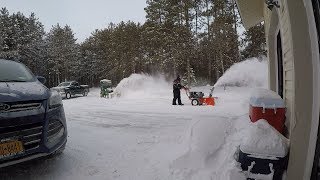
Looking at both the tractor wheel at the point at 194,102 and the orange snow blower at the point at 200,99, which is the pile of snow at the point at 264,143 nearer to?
the orange snow blower at the point at 200,99

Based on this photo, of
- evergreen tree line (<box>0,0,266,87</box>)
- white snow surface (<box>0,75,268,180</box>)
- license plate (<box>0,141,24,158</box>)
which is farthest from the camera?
evergreen tree line (<box>0,0,266,87</box>)

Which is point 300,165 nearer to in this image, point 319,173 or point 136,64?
point 319,173

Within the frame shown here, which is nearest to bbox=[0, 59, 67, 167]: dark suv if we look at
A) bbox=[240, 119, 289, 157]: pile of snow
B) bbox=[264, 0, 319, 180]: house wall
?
bbox=[240, 119, 289, 157]: pile of snow

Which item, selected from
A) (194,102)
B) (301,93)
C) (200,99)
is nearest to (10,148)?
(301,93)

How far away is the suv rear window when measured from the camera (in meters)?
5.75

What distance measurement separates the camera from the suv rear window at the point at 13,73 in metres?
5.75

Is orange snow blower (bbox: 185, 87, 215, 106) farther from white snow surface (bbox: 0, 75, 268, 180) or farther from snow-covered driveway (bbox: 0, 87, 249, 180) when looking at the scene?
snow-covered driveway (bbox: 0, 87, 249, 180)

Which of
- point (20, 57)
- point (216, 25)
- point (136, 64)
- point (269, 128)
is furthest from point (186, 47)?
point (269, 128)

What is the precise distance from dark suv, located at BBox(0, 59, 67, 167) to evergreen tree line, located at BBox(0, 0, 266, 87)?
97.9 feet

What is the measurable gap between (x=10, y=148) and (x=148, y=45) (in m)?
43.5

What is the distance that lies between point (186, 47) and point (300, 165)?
36822 mm

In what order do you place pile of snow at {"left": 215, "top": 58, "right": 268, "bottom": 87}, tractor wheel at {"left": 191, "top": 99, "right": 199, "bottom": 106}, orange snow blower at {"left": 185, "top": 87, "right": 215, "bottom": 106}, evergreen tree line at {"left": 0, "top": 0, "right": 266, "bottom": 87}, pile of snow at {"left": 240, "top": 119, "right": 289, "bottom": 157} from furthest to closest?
1. evergreen tree line at {"left": 0, "top": 0, "right": 266, "bottom": 87}
2. pile of snow at {"left": 215, "top": 58, "right": 268, "bottom": 87}
3. tractor wheel at {"left": 191, "top": 99, "right": 199, "bottom": 106}
4. orange snow blower at {"left": 185, "top": 87, "right": 215, "bottom": 106}
5. pile of snow at {"left": 240, "top": 119, "right": 289, "bottom": 157}

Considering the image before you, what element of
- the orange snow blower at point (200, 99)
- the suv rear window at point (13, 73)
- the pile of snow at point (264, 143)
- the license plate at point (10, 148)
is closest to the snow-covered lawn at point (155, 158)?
the pile of snow at point (264, 143)

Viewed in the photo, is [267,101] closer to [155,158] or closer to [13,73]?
[155,158]
